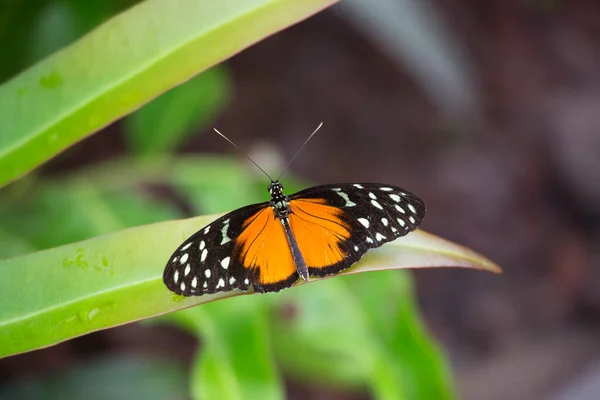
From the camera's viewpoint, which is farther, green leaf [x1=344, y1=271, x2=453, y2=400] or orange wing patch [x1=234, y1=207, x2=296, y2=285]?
green leaf [x1=344, y1=271, x2=453, y2=400]

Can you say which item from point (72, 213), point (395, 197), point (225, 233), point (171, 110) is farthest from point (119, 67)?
point (171, 110)

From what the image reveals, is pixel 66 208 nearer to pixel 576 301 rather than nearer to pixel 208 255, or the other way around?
pixel 208 255

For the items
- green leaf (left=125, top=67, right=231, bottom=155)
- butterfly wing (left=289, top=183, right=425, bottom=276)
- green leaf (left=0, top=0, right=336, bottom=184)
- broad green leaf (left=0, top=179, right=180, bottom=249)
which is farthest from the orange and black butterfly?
green leaf (left=125, top=67, right=231, bottom=155)

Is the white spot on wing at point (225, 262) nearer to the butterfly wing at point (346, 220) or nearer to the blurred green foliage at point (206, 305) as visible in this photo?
the butterfly wing at point (346, 220)

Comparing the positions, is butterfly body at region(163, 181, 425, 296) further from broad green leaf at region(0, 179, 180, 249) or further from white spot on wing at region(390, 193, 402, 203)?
broad green leaf at region(0, 179, 180, 249)

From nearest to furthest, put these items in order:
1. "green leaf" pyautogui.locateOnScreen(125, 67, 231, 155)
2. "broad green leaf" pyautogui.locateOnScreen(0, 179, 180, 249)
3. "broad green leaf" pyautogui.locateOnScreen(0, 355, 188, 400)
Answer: "broad green leaf" pyautogui.locateOnScreen(0, 179, 180, 249) < "broad green leaf" pyautogui.locateOnScreen(0, 355, 188, 400) < "green leaf" pyautogui.locateOnScreen(125, 67, 231, 155)

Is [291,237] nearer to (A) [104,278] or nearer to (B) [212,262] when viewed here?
(B) [212,262]

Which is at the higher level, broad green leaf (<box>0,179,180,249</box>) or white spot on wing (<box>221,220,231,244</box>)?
broad green leaf (<box>0,179,180,249</box>)
